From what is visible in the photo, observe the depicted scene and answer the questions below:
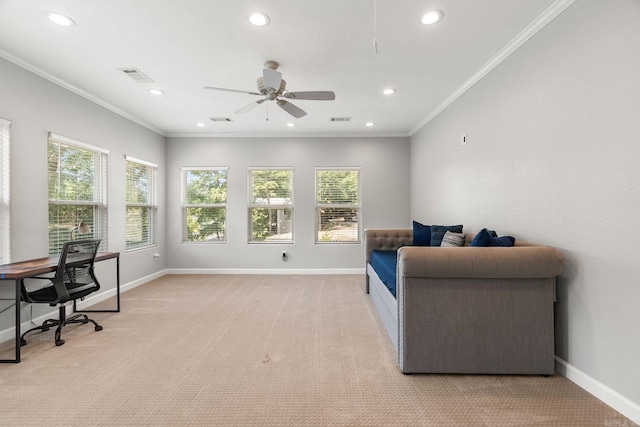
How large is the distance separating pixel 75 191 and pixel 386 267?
13.0 ft

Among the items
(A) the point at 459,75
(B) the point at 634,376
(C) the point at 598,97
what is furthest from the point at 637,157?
(A) the point at 459,75

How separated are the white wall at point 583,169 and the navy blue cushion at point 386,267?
3.70 feet

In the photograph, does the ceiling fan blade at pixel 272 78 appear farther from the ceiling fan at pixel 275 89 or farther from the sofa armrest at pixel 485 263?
the sofa armrest at pixel 485 263

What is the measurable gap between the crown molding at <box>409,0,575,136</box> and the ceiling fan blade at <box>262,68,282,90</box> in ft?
6.84

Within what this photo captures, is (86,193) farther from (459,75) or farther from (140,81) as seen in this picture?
(459,75)

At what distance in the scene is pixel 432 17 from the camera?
7.23 ft

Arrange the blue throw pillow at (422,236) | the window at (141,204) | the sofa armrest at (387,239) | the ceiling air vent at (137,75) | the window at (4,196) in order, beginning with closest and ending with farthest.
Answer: the window at (4,196), the ceiling air vent at (137,75), the blue throw pillow at (422,236), the sofa armrest at (387,239), the window at (141,204)

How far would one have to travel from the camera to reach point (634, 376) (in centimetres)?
162

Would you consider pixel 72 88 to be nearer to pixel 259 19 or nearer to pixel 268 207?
pixel 259 19

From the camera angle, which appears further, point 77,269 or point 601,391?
point 77,269

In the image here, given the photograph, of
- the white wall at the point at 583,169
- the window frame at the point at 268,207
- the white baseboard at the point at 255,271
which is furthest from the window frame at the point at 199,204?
the white wall at the point at 583,169

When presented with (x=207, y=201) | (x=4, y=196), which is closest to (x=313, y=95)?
(x=4, y=196)

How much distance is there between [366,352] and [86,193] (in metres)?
4.03

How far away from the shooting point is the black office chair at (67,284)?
2.63 metres
